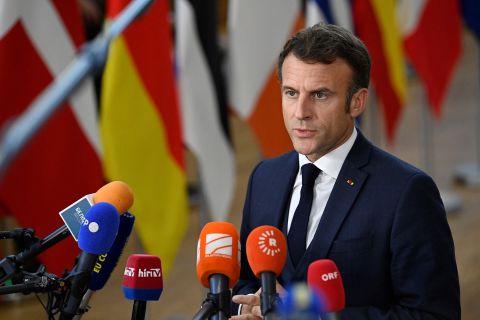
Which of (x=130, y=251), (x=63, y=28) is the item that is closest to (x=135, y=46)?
(x=63, y=28)

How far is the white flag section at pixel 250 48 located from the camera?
15.0 ft

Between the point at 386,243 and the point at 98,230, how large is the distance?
25.3 inches

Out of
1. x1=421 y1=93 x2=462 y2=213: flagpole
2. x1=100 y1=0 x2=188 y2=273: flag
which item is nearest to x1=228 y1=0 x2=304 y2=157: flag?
x1=100 y1=0 x2=188 y2=273: flag

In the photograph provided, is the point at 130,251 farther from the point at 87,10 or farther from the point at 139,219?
the point at 139,219

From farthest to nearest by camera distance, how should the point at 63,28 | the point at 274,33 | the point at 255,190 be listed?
the point at 274,33 → the point at 63,28 → the point at 255,190

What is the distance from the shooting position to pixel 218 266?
173cm

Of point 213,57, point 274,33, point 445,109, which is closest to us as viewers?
point 213,57

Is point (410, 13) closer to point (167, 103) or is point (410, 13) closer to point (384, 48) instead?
point (384, 48)

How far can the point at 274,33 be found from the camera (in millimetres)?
4684

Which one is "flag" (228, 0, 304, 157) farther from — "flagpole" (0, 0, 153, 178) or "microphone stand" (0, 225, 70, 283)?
"flagpole" (0, 0, 153, 178)

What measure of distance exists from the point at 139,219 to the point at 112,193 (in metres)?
2.14

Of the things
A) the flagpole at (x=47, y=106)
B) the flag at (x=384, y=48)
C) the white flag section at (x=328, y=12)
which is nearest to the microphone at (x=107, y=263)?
the flagpole at (x=47, y=106)

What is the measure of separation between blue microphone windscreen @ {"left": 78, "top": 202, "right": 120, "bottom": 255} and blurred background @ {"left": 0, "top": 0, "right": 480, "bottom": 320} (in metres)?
1.13

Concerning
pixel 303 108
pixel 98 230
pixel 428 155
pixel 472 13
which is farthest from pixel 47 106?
pixel 428 155
